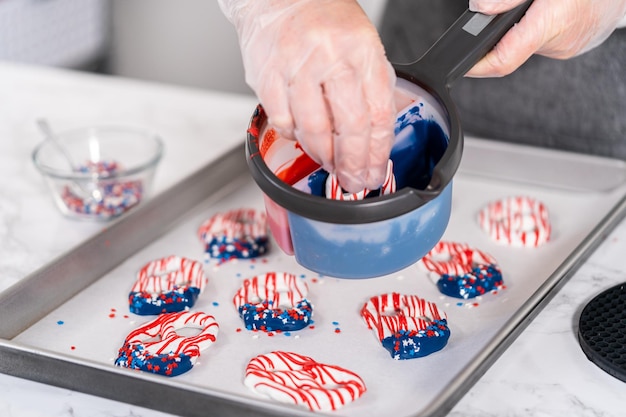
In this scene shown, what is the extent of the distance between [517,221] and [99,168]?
67cm

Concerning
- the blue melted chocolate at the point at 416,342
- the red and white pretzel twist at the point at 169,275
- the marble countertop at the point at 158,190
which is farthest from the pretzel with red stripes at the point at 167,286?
the blue melted chocolate at the point at 416,342

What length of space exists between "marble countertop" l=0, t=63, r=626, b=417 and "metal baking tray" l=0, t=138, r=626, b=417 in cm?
3

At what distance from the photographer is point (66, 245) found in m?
1.25

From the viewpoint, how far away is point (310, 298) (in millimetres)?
1127

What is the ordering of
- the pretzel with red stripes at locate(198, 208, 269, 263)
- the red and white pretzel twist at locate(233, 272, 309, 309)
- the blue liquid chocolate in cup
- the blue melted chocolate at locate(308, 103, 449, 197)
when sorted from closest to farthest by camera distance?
the blue liquid chocolate in cup < the blue melted chocolate at locate(308, 103, 449, 197) < the red and white pretzel twist at locate(233, 272, 309, 309) < the pretzel with red stripes at locate(198, 208, 269, 263)

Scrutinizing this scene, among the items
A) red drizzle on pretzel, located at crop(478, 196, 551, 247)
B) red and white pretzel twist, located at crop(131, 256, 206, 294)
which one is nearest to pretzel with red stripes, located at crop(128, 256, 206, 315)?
red and white pretzel twist, located at crop(131, 256, 206, 294)

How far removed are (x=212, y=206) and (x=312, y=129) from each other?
497mm

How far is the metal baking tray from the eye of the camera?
3.00 feet

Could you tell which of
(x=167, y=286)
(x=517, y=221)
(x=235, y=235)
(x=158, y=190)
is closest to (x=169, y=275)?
(x=167, y=286)

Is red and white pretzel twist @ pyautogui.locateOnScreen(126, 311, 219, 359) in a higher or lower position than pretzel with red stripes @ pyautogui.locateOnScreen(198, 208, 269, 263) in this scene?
higher

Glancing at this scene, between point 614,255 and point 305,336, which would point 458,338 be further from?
point 614,255

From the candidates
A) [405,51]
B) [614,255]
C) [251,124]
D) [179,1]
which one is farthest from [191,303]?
[179,1]

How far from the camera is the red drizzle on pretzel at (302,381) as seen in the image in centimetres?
91

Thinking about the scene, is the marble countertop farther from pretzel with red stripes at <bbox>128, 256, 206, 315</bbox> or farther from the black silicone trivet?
pretzel with red stripes at <bbox>128, 256, 206, 315</bbox>
